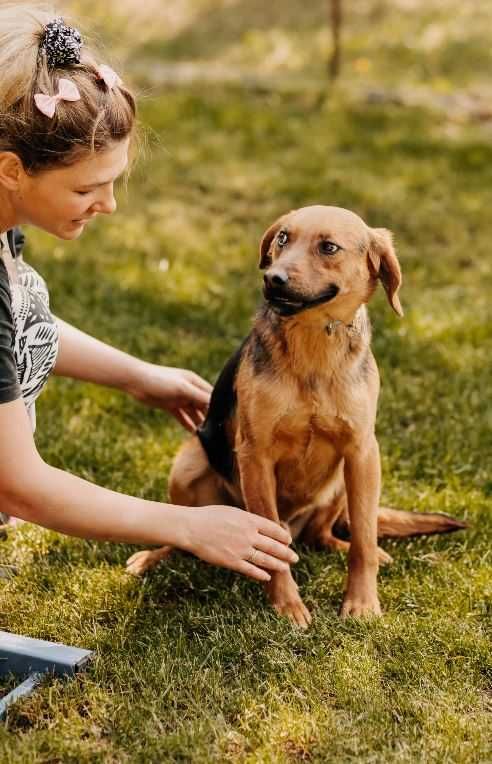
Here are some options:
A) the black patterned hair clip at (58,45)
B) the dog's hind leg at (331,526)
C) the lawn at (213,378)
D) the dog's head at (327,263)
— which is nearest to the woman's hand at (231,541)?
the lawn at (213,378)

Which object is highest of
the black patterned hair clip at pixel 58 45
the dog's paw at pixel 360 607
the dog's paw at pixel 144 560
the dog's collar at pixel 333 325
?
the black patterned hair clip at pixel 58 45

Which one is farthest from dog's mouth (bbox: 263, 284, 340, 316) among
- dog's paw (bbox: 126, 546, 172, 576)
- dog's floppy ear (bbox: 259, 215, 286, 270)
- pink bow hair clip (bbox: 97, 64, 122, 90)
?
dog's paw (bbox: 126, 546, 172, 576)

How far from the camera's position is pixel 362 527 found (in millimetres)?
3248

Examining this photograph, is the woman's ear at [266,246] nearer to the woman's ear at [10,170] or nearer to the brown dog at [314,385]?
the brown dog at [314,385]

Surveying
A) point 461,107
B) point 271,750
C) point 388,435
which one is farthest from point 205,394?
point 461,107

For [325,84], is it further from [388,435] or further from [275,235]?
[275,235]

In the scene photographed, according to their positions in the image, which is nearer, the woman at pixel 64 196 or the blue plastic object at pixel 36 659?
the woman at pixel 64 196

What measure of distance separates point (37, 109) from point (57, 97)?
0.21ft

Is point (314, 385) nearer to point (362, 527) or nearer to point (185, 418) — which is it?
point (362, 527)

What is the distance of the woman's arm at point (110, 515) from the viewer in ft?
8.64

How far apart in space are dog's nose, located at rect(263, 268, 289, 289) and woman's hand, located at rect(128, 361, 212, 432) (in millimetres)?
928

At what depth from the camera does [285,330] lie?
3121 mm

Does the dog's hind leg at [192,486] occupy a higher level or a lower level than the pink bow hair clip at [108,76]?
lower

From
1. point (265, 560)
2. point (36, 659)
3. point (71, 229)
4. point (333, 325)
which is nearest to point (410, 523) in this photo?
point (333, 325)
